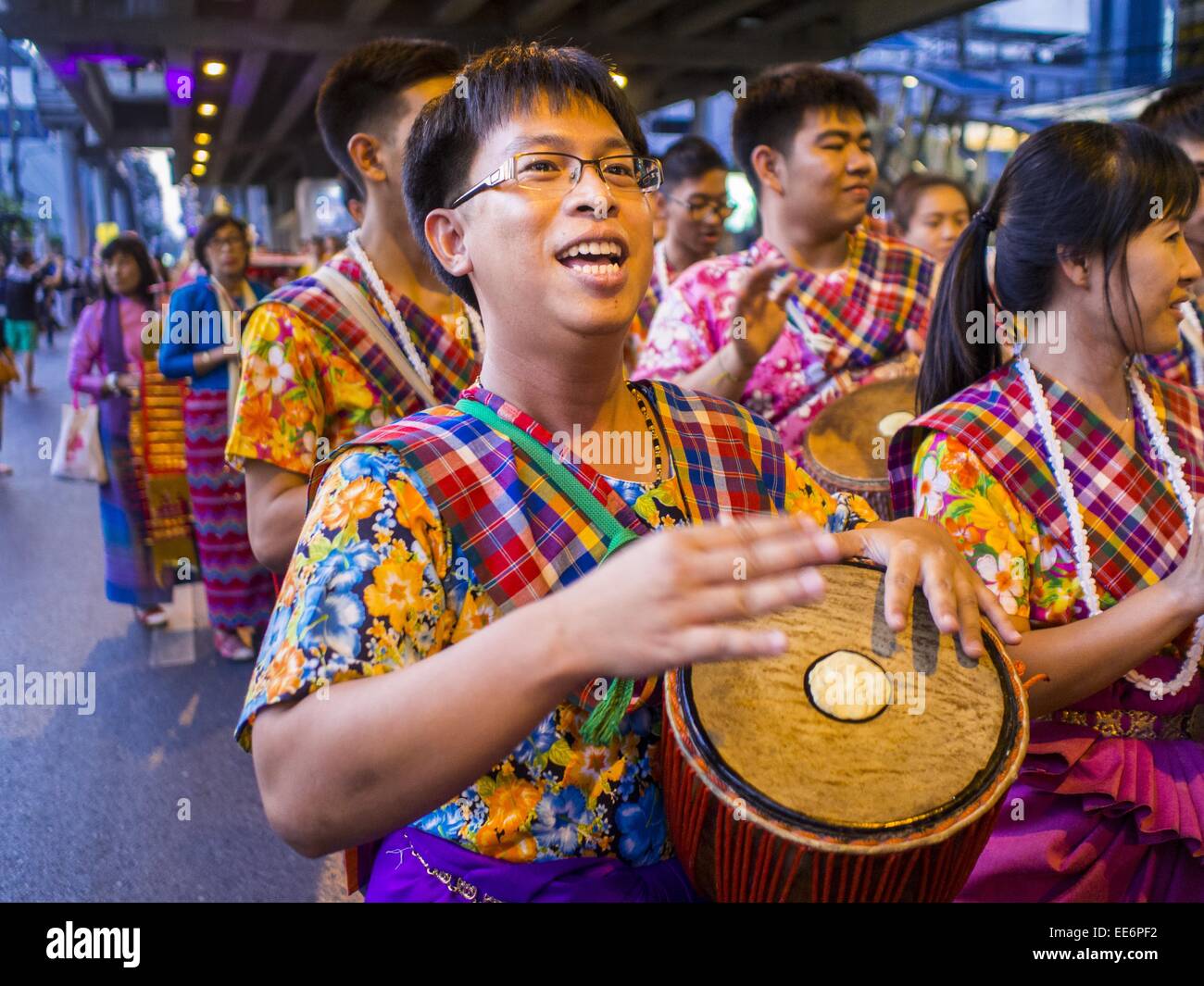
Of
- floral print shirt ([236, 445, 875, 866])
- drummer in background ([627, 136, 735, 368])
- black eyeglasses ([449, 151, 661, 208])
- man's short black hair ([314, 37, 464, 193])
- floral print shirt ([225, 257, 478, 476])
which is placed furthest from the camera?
drummer in background ([627, 136, 735, 368])

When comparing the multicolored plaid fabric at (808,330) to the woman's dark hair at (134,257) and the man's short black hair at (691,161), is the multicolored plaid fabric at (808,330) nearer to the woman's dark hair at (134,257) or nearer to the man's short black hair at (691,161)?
the man's short black hair at (691,161)

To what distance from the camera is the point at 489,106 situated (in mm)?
1428

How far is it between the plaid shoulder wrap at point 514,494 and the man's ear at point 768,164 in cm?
198

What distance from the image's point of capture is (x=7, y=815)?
330 centimetres

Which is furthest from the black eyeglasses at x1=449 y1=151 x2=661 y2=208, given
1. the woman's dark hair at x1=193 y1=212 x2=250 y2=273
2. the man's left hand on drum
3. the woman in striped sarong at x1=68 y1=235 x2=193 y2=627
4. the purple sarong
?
Answer: the woman's dark hair at x1=193 y1=212 x2=250 y2=273

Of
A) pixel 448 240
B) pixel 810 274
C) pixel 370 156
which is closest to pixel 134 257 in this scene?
pixel 370 156

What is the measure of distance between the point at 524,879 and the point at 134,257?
490 cm

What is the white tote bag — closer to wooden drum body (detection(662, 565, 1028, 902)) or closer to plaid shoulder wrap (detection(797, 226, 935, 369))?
plaid shoulder wrap (detection(797, 226, 935, 369))

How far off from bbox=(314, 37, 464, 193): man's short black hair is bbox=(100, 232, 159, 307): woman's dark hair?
3.15 meters

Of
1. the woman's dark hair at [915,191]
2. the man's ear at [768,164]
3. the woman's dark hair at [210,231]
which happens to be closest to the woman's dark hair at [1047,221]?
the man's ear at [768,164]

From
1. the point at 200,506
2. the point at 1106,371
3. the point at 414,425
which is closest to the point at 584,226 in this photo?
the point at 414,425

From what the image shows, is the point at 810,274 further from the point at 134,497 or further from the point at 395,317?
the point at 134,497

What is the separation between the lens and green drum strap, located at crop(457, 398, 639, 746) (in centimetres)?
120

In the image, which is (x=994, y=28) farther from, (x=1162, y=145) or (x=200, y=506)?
(x=1162, y=145)
